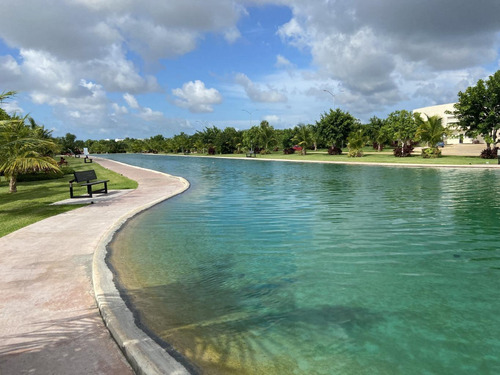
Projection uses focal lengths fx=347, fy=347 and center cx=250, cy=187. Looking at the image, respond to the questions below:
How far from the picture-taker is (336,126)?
2360 inches

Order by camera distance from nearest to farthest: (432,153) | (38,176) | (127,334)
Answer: (127,334) < (38,176) < (432,153)

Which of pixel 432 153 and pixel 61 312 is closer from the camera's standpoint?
pixel 61 312

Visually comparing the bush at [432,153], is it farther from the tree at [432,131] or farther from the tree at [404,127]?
the tree at [404,127]

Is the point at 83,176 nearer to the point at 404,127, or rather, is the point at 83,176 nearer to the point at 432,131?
the point at 432,131

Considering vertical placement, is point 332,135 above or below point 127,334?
above

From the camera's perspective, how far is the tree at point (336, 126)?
59.5m

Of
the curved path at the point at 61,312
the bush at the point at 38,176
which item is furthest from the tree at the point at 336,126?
the curved path at the point at 61,312

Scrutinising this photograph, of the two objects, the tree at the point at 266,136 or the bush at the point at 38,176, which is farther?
the tree at the point at 266,136

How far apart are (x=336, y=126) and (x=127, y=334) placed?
2343 inches

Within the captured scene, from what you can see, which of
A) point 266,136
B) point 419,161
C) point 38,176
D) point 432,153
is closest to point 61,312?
point 38,176

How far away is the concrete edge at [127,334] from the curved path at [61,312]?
1cm

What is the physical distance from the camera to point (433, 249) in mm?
7895

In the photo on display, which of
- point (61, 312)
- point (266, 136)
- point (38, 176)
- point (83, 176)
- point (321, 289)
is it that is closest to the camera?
point (61, 312)

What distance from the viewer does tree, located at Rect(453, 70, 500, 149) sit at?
130ft
